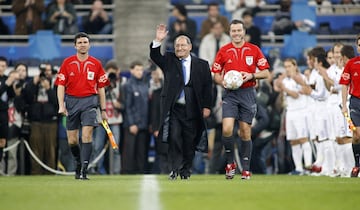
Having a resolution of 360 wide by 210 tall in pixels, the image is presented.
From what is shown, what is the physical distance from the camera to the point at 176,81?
16156 mm

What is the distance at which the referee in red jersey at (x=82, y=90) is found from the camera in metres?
16.4

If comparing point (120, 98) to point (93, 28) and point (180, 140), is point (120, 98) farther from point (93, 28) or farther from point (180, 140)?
point (180, 140)

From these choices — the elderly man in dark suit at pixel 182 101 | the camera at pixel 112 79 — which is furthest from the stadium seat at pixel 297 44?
the elderly man in dark suit at pixel 182 101

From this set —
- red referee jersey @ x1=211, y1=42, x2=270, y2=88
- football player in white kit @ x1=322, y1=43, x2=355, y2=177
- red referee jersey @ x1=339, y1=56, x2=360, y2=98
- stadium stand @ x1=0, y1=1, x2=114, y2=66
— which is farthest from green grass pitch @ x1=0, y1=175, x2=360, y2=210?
stadium stand @ x1=0, y1=1, x2=114, y2=66

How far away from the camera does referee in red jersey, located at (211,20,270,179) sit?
16.2m

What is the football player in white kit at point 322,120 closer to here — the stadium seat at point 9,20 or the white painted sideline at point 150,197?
the white painted sideline at point 150,197

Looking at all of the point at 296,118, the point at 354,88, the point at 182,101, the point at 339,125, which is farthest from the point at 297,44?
the point at 182,101

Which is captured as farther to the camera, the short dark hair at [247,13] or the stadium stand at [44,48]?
the short dark hair at [247,13]

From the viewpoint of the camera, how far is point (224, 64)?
16.4 meters

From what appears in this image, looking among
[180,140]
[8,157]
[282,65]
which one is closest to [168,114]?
[180,140]

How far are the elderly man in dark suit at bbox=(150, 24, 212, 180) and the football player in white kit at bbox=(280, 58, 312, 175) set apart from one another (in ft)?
17.9

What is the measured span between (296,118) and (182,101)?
19.6 ft

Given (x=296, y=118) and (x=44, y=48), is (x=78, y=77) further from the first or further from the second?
(x=44, y=48)

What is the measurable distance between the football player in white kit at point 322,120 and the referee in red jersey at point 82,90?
197 inches
